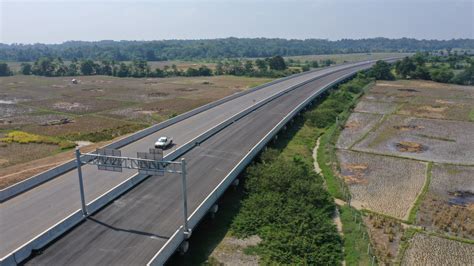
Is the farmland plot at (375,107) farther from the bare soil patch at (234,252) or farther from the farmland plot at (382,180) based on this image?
the bare soil patch at (234,252)

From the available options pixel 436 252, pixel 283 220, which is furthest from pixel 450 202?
pixel 283 220

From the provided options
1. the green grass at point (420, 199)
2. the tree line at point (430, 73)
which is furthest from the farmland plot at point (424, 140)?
the tree line at point (430, 73)

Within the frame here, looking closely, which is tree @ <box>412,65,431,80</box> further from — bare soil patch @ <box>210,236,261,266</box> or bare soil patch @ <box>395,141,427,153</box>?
bare soil patch @ <box>210,236,261,266</box>

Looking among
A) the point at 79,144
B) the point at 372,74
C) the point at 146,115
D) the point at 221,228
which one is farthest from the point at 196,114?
the point at 372,74

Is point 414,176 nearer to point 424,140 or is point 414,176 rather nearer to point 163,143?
point 424,140

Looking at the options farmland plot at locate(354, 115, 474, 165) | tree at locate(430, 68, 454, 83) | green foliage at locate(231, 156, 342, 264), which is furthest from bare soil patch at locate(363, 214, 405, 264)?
tree at locate(430, 68, 454, 83)

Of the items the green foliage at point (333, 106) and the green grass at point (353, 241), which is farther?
the green foliage at point (333, 106)
